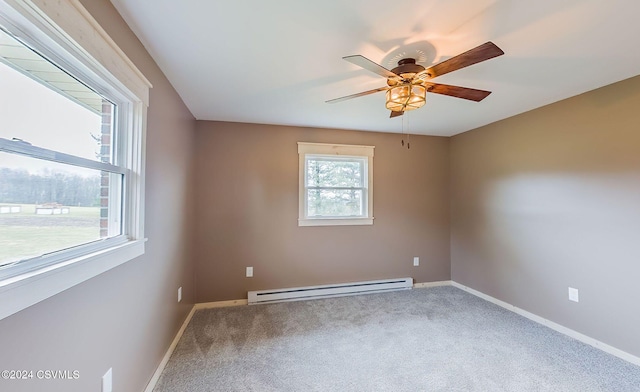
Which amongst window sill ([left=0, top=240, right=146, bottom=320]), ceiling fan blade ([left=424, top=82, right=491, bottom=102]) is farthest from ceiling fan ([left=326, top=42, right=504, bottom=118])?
window sill ([left=0, top=240, right=146, bottom=320])

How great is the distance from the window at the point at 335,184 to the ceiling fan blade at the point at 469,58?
2047 mm

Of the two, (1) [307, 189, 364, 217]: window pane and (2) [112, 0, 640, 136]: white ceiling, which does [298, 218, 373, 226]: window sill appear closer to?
(1) [307, 189, 364, 217]: window pane

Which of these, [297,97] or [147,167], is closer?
[147,167]

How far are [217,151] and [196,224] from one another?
3.11 ft

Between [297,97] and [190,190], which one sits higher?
[297,97]

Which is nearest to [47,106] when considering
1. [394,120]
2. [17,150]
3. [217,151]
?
[17,150]

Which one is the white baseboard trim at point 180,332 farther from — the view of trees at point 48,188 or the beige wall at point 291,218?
the view of trees at point 48,188

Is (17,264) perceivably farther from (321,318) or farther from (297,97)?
(321,318)

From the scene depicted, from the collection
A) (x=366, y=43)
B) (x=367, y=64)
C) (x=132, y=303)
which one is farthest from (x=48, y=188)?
(x=366, y=43)

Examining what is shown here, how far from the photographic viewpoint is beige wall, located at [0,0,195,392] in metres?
0.92

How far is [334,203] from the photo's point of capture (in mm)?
3729

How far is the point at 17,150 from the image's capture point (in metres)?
0.86

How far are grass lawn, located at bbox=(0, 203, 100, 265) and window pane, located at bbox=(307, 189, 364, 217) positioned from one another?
2.54 metres

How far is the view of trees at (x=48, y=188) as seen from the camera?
866mm
